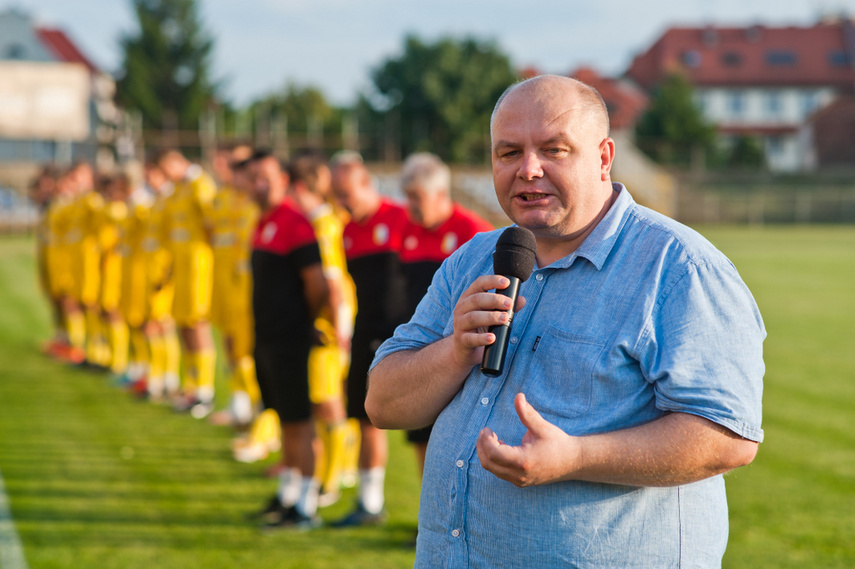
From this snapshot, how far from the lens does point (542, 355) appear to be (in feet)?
6.42

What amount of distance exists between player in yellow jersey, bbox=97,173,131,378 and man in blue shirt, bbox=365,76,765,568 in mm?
9395

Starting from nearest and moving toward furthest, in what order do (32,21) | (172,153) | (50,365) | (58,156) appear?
(172,153) < (50,365) < (58,156) < (32,21)

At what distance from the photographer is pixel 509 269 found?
6.54 ft

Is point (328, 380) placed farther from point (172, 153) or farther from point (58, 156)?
point (58, 156)

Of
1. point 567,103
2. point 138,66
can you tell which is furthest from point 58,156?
point 567,103

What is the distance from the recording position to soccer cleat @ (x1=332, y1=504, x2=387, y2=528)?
18.0ft

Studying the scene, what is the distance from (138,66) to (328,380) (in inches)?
2023

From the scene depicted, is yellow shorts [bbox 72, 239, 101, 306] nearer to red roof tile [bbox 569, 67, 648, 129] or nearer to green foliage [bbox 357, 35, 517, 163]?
green foliage [bbox 357, 35, 517, 163]

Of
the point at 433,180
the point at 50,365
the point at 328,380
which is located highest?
the point at 433,180

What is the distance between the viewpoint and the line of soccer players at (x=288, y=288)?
543cm

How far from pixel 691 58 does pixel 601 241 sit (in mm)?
71664

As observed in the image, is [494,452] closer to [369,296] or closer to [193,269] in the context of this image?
[369,296]

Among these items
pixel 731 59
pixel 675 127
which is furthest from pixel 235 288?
pixel 731 59

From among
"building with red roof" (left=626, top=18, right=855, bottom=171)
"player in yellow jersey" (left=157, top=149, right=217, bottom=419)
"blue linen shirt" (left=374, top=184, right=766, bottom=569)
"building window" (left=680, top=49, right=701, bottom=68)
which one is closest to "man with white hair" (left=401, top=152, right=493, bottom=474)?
"blue linen shirt" (left=374, top=184, right=766, bottom=569)
